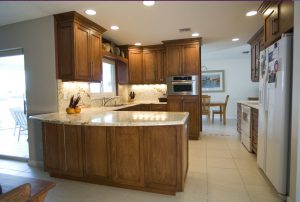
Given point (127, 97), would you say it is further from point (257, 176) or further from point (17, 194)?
point (17, 194)

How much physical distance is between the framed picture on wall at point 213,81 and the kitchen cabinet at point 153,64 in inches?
142

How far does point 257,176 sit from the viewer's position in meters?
2.69

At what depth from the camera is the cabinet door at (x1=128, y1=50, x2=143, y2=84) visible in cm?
519

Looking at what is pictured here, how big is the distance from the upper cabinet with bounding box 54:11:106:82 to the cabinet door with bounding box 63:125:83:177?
0.90 meters

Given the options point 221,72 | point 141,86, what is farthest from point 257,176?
point 221,72

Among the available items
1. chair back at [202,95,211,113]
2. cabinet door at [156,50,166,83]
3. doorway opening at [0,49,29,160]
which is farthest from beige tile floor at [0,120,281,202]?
chair back at [202,95,211,113]

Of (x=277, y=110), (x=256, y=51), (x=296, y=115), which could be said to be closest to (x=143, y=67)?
(x=256, y=51)

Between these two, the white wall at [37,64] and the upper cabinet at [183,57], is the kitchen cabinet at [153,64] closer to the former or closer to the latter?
the upper cabinet at [183,57]

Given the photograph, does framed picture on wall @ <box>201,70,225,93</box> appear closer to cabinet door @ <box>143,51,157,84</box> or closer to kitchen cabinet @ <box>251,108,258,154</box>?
cabinet door @ <box>143,51,157,84</box>

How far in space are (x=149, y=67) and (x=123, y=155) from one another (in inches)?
131

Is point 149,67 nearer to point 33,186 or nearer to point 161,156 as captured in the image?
point 161,156

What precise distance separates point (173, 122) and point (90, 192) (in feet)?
4.51

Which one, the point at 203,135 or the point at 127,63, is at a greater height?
the point at 127,63

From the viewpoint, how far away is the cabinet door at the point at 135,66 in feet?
17.0
